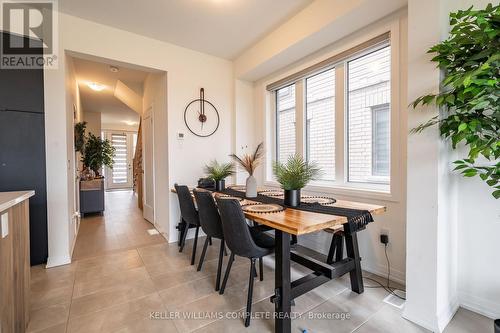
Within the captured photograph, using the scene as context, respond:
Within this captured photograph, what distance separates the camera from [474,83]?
1.21 meters

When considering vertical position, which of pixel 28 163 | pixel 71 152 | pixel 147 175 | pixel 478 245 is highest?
pixel 71 152

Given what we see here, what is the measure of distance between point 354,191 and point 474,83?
138cm

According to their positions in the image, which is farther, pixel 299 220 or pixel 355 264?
pixel 355 264

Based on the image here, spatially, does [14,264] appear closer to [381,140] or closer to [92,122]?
[381,140]

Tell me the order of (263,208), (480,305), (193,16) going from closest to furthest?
(480,305), (263,208), (193,16)

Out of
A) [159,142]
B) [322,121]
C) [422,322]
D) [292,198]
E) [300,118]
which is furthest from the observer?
[159,142]

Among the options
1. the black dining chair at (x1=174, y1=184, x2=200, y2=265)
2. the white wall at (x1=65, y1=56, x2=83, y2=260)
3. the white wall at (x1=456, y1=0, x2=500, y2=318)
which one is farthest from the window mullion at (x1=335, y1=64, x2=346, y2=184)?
the white wall at (x1=65, y1=56, x2=83, y2=260)

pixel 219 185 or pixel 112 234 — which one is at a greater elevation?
pixel 219 185

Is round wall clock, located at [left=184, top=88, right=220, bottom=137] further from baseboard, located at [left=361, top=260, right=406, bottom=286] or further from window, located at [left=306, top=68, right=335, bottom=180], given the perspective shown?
baseboard, located at [left=361, top=260, right=406, bottom=286]

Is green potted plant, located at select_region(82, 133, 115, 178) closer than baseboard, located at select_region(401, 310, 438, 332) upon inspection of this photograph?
No

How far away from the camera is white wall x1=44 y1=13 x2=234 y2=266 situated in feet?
8.22

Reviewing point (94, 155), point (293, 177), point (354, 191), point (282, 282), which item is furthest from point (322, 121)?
point (94, 155)

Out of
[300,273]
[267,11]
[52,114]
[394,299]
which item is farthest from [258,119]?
[394,299]

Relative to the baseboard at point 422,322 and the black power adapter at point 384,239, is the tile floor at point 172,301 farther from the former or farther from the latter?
the black power adapter at point 384,239
